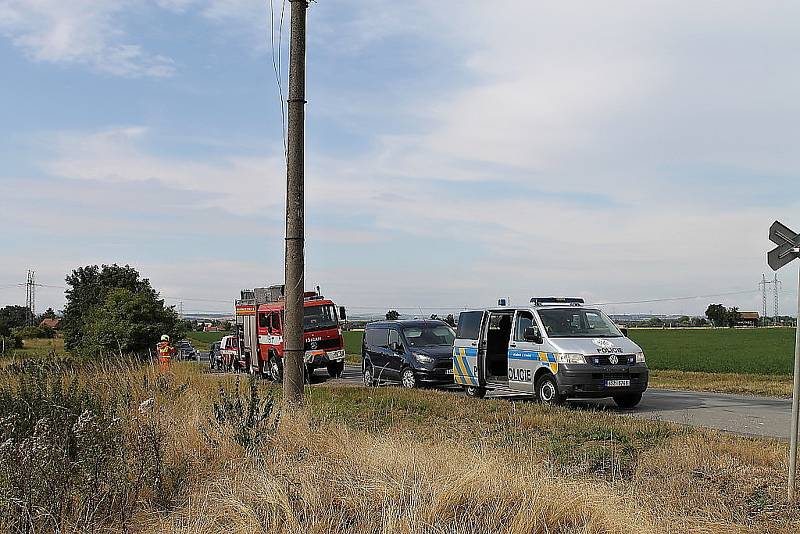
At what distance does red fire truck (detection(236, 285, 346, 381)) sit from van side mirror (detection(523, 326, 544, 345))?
11.5 metres

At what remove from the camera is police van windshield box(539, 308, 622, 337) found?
16.1 meters

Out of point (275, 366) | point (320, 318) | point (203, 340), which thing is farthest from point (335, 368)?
point (203, 340)

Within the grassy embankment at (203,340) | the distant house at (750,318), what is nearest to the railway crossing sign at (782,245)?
the grassy embankment at (203,340)

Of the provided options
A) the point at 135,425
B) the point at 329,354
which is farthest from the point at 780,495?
the point at 329,354

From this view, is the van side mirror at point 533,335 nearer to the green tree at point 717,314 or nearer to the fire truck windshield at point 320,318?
the fire truck windshield at point 320,318

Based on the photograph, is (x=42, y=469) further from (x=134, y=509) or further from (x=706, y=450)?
(x=706, y=450)

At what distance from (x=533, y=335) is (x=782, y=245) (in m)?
8.84

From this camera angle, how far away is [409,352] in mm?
21094

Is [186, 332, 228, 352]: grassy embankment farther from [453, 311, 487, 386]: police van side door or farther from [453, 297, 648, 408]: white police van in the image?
[453, 297, 648, 408]: white police van

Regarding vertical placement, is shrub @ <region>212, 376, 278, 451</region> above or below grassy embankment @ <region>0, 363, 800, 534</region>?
above

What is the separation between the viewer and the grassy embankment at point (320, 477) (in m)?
5.59

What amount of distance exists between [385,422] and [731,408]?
7605 millimetres

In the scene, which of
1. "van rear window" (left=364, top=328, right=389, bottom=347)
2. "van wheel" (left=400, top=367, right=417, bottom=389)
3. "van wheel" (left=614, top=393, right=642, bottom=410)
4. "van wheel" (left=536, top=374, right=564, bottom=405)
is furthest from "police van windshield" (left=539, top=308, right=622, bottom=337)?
"van rear window" (left=364, top=328, right=389, bottom=347)

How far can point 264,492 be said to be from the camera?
19.4 ft
